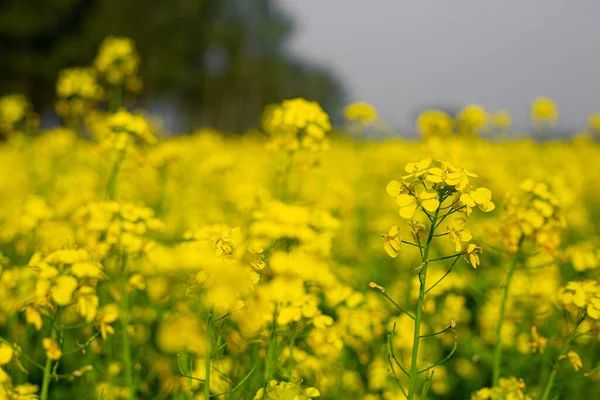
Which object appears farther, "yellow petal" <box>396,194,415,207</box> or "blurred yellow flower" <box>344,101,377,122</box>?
"blurred yellow flower" <box>344,101,377,122</box>

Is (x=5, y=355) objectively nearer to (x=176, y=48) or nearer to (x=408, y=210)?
(x=408, y=210)

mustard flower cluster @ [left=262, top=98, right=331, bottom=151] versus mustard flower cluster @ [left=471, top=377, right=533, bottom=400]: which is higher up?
mustard flower cluster @ [left=262, top=98, right=331, bottom=151]

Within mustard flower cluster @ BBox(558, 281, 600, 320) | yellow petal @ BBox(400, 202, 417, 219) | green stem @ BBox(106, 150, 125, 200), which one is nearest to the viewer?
yellow petal @ BBox(400, 202, 417, 219)

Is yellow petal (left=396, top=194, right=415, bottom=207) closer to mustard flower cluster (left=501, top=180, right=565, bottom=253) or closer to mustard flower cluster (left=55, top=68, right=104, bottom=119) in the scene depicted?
mustard flower cluster (left=501, top=180, right=565, bottom=253)

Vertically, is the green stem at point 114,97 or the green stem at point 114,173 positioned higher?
the green stem at point 114,97

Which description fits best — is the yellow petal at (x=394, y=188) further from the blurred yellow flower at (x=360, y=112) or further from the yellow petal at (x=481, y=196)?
the blurred yellow flower at (x=360, y=112)

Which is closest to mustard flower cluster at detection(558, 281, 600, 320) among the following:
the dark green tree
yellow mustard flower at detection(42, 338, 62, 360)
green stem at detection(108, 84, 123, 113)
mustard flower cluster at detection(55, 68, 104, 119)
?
yellow mustard flower at detection(42, 338, 62, 360)

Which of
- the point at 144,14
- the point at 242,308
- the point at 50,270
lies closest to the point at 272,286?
the point at 242,308

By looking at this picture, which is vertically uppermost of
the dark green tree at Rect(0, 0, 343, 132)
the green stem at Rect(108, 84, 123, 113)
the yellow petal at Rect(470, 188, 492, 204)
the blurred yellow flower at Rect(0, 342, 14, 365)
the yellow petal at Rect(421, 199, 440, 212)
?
the dark green tree at Rect(0, 0, 343, 132)

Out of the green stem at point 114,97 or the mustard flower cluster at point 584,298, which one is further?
the green stem at point 114,97

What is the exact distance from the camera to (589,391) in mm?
2572

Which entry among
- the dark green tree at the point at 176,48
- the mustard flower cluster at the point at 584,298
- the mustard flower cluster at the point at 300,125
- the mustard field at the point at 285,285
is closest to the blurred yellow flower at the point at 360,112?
the mustard field at the point at 285,285

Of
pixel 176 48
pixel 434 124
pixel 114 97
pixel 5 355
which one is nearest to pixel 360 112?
pixel 434 124

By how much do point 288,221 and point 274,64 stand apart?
27.0 m
